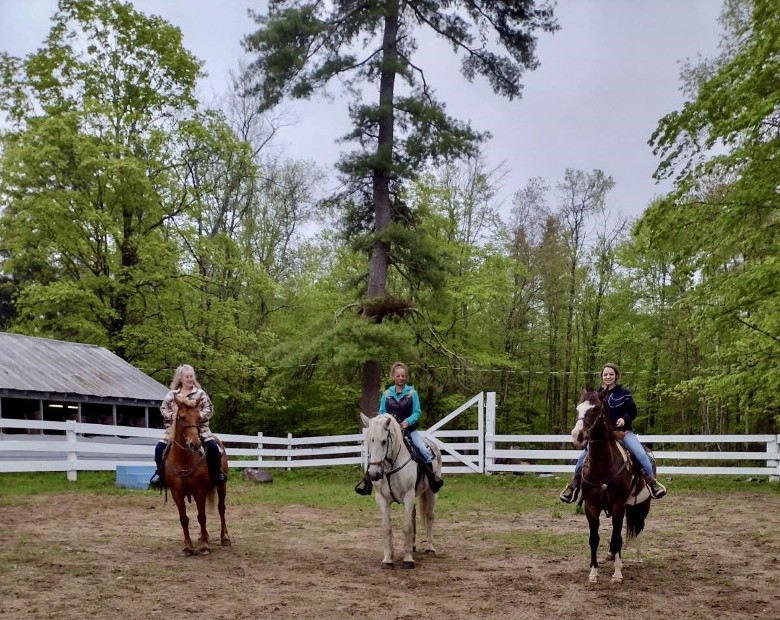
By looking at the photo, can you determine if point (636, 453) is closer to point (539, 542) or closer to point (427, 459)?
point (427, 459)

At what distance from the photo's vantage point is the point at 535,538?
9.46m

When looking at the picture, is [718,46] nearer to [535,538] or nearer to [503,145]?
[503,145]

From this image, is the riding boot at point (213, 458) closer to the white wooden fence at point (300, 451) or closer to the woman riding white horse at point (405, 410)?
the woman riding white horse at point (405, 410)

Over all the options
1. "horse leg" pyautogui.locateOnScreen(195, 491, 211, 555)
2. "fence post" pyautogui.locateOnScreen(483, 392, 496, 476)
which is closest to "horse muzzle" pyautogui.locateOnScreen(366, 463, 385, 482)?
"horse leg" pyautogui.locateOnScreen(195, 491, 211, 555)

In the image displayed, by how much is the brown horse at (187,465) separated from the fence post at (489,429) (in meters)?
9.82

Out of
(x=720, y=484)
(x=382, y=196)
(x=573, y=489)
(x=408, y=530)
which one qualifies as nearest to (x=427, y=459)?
(x=408, y=530)

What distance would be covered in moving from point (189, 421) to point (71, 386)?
10402 millimetres

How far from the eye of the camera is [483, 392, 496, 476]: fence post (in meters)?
16.8

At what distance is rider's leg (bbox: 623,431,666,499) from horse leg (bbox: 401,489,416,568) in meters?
2.41

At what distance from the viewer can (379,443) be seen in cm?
728

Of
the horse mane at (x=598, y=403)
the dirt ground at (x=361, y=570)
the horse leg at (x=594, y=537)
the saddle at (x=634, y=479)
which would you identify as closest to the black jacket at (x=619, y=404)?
the saddle at (x=634, y=479)

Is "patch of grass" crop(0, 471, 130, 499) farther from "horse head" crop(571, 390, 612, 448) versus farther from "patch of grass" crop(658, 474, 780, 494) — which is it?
"patch of grass" crop(658, 474, 780, 494)

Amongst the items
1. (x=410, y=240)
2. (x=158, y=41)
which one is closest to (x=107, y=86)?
(x=158, y=41)

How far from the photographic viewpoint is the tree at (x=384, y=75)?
17.9 meters
